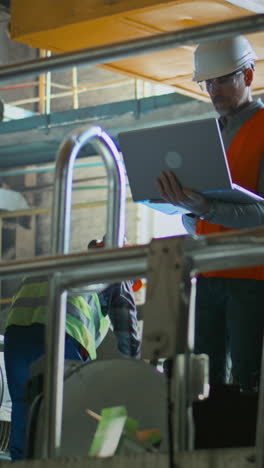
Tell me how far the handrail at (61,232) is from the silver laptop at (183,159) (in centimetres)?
50

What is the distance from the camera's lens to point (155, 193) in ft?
10.2

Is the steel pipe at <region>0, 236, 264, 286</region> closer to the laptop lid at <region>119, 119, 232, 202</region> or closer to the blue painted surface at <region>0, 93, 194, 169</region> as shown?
the laptop lid at <region>119, 119, 232, 202</region>

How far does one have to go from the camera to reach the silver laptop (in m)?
2.88

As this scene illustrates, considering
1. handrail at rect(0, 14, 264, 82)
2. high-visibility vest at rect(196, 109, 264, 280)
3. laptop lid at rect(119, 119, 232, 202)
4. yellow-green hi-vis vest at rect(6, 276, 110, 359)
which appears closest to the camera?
handrail at rect(0, 14, 264, 82)

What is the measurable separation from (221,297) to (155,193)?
397mm

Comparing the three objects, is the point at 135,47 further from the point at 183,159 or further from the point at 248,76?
the point at 248,76

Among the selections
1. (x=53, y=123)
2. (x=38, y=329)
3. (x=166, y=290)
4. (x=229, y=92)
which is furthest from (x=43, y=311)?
(x=53, y=123)

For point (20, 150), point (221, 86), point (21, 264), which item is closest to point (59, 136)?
point (20, 150)

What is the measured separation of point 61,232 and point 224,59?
1.37 metres

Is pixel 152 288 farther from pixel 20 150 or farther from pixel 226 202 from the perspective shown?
pixel 20 150

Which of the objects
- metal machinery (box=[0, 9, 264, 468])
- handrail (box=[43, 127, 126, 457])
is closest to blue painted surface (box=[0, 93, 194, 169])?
handrail (box=[43, 127, 126, 457])

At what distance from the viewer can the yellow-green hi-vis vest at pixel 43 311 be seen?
3633 mm

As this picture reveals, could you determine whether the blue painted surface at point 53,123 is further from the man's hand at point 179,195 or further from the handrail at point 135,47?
the handrail at point 135,47

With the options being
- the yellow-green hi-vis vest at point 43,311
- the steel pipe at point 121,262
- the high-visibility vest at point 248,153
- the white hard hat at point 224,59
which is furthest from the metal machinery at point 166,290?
the yellow-green hi-vis vest at point 43,311
